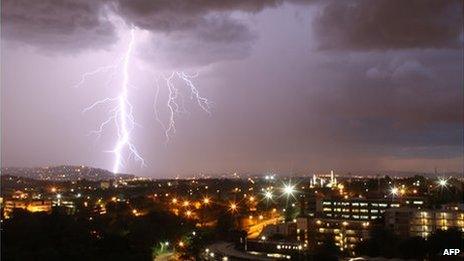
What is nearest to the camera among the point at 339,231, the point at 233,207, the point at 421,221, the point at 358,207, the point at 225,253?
the point at 225,253

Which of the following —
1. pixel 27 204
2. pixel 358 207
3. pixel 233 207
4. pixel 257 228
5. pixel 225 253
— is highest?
pixel 358 207

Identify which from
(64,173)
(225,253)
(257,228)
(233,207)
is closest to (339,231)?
(225,253)

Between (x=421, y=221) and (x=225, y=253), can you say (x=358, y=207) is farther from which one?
(x=225, y=253)

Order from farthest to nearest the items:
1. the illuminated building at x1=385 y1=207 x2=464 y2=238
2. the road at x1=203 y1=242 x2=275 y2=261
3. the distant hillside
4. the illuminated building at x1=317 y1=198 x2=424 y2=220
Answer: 1. the distant hillside
2. the illuminated building at x1=317 y1=198 x2=424 y2=220
3. the illuminated building at x1=385 y1=207 x2=464 y2=238
4. the road at x1=203 y1=242 x2=275 y2=261

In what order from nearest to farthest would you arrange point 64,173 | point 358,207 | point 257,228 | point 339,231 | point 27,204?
1. point 339,231
2. point 358,207
3. point 257,228
4. point 27,204
5. point 64,173

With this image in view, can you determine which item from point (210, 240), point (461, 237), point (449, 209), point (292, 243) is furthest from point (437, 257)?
point (210, 240)

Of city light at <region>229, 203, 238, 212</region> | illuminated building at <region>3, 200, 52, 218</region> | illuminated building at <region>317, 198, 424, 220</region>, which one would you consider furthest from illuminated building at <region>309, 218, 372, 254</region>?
illuminated building at <region>3, 200, 52, 218</region>

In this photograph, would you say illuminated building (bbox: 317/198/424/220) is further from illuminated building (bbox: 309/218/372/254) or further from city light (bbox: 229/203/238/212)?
city light (bbox: 229/203/238/212)

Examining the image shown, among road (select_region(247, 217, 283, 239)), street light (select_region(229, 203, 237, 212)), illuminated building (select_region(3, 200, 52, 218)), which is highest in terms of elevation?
street light (select_region(229, 203, 237, 212))

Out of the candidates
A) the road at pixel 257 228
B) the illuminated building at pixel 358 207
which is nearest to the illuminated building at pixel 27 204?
the road at pixel 257 228
